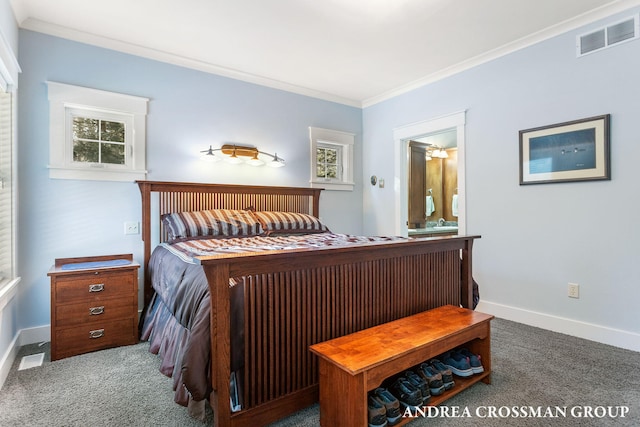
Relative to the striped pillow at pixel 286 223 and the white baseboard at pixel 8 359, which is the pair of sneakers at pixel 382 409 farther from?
the white baseboard at pixel 8 359

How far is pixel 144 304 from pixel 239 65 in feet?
8.41

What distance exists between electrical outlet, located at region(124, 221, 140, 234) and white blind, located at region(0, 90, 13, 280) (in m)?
A: 0.80

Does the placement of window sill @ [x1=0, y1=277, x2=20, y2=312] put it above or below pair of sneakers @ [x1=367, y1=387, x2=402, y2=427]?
above

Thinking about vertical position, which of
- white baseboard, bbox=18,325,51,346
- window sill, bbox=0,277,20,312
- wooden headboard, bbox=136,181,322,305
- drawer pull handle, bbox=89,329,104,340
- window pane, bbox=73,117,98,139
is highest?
window pane, bbox=73,117,98,139

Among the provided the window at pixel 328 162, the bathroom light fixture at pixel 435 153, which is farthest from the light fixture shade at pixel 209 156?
the bathroom light fixture at pixel 435 153

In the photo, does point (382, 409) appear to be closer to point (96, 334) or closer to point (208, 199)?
point (96, 334)

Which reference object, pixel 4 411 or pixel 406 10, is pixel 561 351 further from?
pixel 4 411

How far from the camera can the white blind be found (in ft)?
7.83

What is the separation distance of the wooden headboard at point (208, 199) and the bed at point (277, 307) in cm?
84

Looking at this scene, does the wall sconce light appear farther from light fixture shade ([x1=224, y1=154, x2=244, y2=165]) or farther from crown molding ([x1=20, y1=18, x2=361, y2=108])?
crown molding ([x1=20, y1=18, x2=361, y2=108])

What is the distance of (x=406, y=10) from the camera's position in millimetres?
2570

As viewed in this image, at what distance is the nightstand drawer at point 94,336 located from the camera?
7.97ft

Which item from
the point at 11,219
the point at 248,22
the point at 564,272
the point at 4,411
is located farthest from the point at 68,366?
the point at 564,272

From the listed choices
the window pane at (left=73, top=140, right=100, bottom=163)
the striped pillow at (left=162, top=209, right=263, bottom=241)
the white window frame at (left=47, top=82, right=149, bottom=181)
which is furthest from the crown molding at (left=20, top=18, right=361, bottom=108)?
the striped pillow at (left=162, top=209, right=263, bottom=241)
